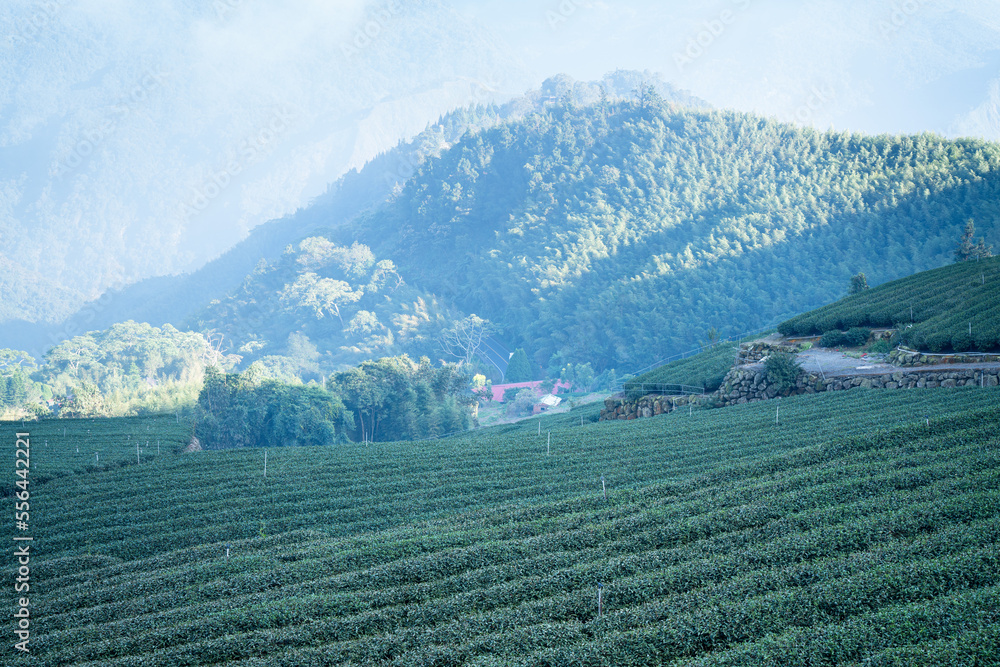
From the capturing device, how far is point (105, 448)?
33.0 metres

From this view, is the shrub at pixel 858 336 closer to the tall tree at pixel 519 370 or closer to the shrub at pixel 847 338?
Answer: the shrub at pixel 847 338

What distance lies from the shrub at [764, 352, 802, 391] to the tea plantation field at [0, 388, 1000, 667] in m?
8.76

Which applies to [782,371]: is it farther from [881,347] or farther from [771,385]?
[881,347]

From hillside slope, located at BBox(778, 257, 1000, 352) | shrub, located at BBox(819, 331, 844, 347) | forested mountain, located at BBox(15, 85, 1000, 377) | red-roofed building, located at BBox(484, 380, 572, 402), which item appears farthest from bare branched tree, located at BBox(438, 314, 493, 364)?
shrub, located at BBox(819, 331, 844, 347)

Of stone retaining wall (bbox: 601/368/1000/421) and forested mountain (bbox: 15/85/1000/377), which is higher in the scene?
forested mountain (bbox: 15/85/1000/377)

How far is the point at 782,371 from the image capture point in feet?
105

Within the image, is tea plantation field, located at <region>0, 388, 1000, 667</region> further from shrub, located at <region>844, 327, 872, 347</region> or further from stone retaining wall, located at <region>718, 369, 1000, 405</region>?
shrub, located at <region>844, 327, 872, 347</region>

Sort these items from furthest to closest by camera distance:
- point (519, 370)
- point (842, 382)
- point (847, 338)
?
point (519, 370) < point (847, 338) < point (842, 382)

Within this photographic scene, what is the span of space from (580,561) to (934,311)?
29.1 meters

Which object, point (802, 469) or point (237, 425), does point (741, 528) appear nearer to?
point (802, 469)

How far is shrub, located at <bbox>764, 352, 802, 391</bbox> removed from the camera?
31844 mm

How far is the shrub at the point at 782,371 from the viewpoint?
31.8m

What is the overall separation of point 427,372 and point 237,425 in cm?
1694

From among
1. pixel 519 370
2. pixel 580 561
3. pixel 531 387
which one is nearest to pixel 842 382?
pixel 580 561
